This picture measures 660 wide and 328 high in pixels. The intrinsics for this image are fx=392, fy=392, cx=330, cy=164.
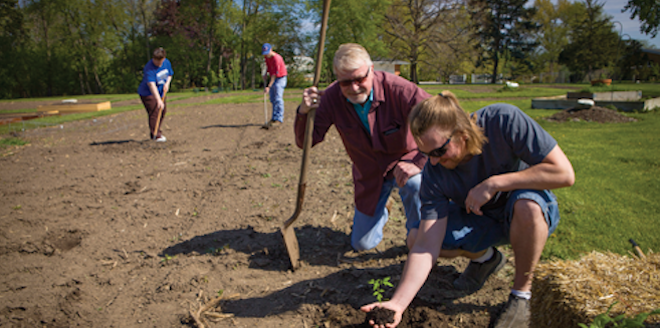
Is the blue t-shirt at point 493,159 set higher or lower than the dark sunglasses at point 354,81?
lower

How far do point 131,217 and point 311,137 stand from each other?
7.95ft

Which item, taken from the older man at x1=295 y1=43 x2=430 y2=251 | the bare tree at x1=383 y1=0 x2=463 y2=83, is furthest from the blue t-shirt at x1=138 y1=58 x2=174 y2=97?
the bare tree at x1=383 y1=0 x2=463 y2=83

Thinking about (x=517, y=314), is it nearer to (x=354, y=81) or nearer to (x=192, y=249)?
(x=354, y=81)

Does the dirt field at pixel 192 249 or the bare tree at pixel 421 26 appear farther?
the bare tree at pixel 421 26

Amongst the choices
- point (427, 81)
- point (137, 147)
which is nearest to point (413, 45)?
point (427, 81)

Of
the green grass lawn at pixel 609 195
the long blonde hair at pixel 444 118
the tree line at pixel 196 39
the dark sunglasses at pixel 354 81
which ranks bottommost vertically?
the green grass lawn at pixel 609 195

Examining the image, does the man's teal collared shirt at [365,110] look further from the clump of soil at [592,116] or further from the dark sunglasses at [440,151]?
the clump of soil at [592,116]

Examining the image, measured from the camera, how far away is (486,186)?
6.92ft

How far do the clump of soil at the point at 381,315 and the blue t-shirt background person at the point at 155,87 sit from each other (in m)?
6.89

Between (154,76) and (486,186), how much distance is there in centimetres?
704

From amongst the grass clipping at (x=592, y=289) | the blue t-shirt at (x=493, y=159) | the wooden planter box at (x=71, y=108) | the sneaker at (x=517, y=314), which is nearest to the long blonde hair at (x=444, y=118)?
the blue t-shirt at (x=493, y=159)

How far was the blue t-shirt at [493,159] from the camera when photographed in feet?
6.70

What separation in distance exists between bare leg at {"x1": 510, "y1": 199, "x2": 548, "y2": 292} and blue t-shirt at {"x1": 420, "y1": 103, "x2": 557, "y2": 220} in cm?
22

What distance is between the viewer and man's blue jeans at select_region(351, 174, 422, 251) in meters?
3.08
